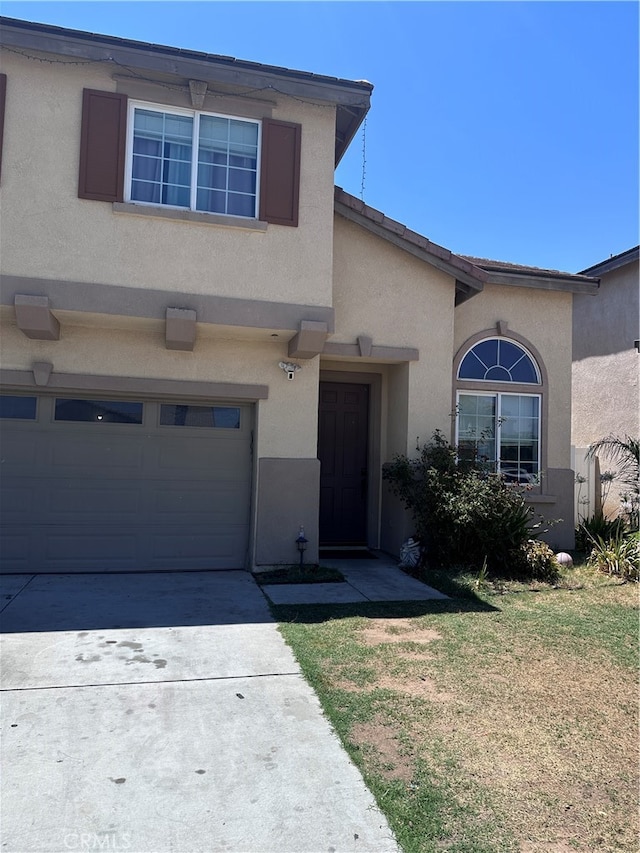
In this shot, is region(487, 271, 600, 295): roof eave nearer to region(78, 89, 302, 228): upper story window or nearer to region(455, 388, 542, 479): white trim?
region(455, 388, 542, 479): white trim

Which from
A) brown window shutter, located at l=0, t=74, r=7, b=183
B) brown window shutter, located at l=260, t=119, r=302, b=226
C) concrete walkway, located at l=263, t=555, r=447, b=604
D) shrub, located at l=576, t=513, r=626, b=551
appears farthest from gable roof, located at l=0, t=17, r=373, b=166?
shrub, located at l=576, t=513, r=626, b=551

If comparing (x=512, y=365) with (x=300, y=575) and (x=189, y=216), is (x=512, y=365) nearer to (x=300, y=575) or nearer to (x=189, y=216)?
(x=300, y=575)

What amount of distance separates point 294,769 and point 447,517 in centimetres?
500

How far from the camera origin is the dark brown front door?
398 inches

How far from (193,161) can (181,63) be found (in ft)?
3.58

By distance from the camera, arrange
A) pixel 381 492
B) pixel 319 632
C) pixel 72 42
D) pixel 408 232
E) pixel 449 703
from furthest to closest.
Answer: pixel 381 492
pixel 408 232
pixel 72 42
pixel 319 632
pixel 449 703

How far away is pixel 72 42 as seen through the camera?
23.5 ft

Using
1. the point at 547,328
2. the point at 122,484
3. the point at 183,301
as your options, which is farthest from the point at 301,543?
the point at 547,328

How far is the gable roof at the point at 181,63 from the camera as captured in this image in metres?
7.10

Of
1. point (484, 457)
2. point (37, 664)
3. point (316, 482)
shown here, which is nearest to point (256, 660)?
point (37, 664)

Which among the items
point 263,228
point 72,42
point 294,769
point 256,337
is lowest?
point 294,769

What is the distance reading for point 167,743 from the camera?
381 cm

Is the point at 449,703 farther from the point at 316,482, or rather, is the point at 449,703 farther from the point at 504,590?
the point at 316,482

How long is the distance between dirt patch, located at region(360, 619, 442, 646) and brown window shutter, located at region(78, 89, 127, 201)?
5787 millimetres
